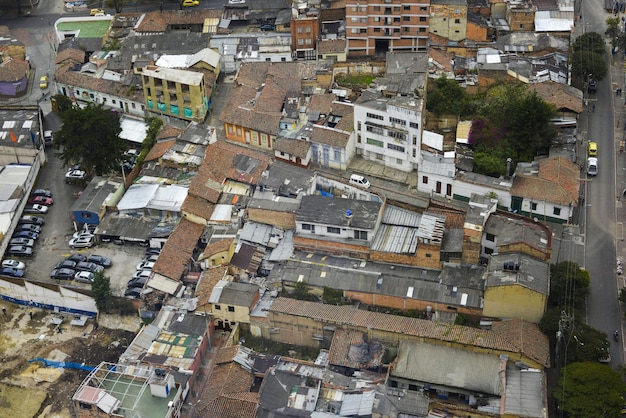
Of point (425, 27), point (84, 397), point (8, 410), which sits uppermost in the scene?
point (425, 27)

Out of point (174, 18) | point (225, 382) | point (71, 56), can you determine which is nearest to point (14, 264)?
point (225, 382)

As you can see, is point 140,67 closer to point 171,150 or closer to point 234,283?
point 171,150

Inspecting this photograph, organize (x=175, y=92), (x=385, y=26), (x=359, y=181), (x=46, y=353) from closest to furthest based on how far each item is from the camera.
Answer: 1. (x=46, y=353)
2. (x=359, y=181)
3. (x=175, y=92)
4. (x=385, y=26)

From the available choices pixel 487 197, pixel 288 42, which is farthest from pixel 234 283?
pixel 288 42

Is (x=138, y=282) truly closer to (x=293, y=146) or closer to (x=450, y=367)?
(x=293, y=146)

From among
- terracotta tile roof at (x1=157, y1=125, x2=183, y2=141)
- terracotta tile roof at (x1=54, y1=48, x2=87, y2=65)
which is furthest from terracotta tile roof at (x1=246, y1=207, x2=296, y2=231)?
terracotta tile roof at (x1=54, y1=48, x2=87, y2=65)

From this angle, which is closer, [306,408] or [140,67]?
[306,408]

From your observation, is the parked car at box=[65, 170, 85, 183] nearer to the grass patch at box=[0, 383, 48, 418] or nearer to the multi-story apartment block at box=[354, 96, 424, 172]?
the grass patch at box=[0, 383, 48, 418]
